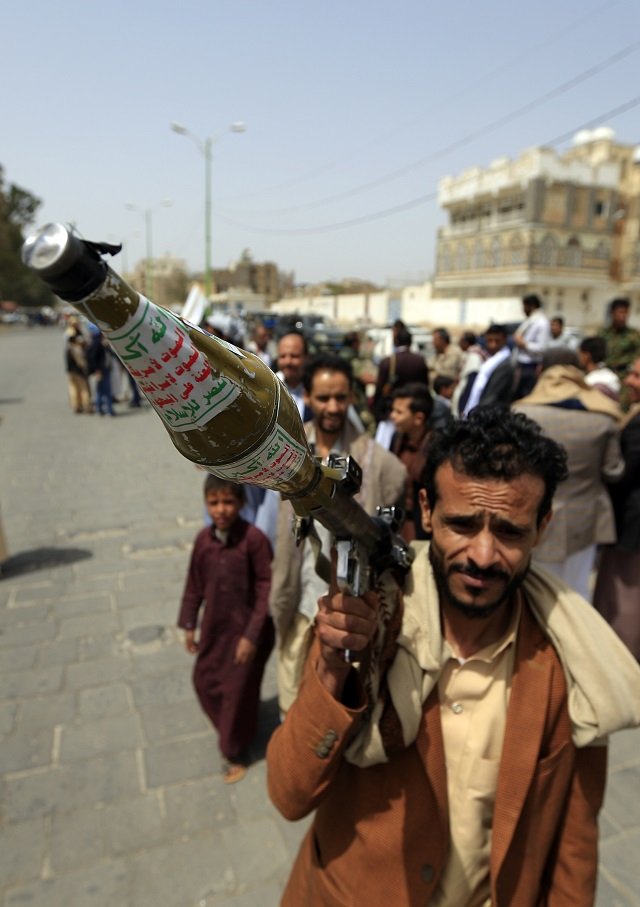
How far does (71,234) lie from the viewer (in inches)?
22.8

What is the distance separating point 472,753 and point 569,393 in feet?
7.69

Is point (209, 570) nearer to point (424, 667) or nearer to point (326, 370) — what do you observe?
point (326, 370)

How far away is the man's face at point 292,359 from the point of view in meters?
4.03

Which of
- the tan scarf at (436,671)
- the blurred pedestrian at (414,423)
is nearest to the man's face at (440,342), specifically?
the blurred pedestrian at (414,423)

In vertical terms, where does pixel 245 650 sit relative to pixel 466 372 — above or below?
below

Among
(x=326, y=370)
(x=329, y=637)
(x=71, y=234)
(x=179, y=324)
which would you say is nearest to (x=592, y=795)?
(x=329, y=637)

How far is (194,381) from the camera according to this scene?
67 cm

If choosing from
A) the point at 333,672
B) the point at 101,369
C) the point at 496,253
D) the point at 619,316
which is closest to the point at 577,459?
the point at 333,672

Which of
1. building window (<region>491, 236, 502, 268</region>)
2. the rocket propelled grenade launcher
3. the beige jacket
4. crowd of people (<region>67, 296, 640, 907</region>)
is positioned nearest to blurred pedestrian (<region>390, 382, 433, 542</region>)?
the beige jacket

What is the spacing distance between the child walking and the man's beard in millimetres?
1521

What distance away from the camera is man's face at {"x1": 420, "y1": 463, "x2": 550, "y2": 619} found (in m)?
1.26

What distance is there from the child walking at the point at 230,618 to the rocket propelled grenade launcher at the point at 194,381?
75.9 inches

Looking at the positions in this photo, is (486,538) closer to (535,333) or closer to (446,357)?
(535,333)

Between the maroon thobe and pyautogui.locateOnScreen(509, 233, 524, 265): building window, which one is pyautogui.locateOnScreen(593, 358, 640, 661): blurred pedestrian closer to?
the maroon thobe
